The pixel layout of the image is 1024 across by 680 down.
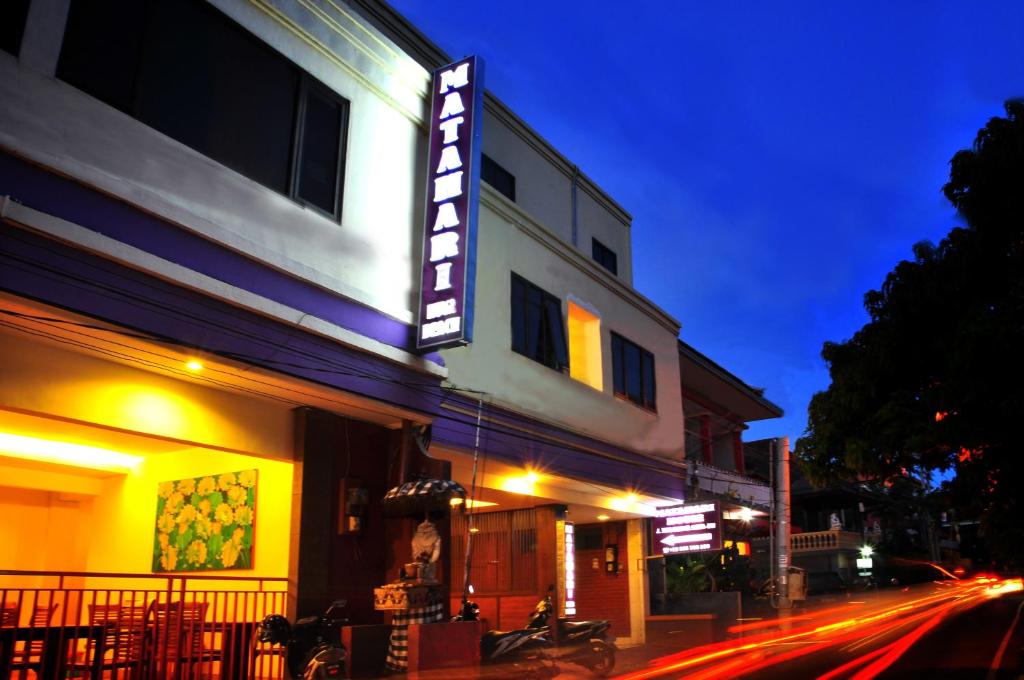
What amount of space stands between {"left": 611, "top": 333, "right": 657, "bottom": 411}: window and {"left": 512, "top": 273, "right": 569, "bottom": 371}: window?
8.48 ft

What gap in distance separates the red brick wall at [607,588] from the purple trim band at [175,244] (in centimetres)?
1047

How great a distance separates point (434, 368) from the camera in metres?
13.0

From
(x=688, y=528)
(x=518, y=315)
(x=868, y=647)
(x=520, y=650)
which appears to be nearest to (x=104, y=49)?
(x=518, y=315)

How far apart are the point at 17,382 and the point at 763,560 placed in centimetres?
2884

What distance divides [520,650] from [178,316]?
23.9 feet

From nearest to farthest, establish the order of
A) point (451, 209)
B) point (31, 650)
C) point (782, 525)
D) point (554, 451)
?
point (31, 650) < point (451, 209) < point (554, 451) < point (782, 525)

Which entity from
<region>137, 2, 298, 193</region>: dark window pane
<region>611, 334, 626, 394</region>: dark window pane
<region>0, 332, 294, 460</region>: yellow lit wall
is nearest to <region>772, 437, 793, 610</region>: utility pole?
<region>611, 334, 626, 394</region>: dark window pane

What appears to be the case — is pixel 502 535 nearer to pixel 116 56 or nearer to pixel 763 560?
pixel 116 56

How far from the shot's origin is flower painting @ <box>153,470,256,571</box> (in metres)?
12.6

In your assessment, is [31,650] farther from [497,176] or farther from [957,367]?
[497,176]

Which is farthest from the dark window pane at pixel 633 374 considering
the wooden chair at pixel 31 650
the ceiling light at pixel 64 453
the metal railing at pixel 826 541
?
the metal railing at pixel 826 541

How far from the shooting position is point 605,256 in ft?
75.0

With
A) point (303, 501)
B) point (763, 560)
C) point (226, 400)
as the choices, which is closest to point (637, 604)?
point (303, 501)

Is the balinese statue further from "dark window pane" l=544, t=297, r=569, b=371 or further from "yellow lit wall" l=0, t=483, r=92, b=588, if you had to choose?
"yellow lit wall" l=0, t=483, r=92, b=588
